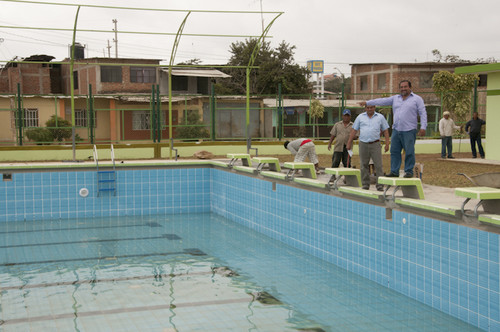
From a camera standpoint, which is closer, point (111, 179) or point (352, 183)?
point (352, 183)

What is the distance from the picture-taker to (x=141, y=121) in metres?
Answer: 31.3

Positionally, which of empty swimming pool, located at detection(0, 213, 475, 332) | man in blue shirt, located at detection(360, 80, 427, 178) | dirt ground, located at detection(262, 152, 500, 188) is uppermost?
man in blue shirt, located at detection(360, 80, 427, 178)

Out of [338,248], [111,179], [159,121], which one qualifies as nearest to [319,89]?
[159,121]

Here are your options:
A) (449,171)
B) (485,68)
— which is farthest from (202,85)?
(449,171)

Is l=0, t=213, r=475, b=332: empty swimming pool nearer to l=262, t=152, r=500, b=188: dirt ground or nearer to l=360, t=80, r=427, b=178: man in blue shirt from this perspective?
l=360, t=80, r=427, b=178: man in blue shirt

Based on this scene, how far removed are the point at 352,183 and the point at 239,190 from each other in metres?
3.57

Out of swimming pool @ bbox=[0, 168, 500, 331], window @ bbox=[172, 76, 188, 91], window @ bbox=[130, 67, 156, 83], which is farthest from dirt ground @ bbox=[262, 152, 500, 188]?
window @ bbox=[130, 67, 156, 83]

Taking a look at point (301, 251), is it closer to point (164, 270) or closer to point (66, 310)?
point (164, 270)

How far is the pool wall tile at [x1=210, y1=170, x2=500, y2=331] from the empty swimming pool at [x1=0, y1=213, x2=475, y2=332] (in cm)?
14

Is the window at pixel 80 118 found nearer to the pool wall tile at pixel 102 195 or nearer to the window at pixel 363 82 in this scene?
the pool wall tile at pixel 102 195

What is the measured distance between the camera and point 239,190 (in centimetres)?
1112

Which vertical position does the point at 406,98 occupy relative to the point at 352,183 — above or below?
above

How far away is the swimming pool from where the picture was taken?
205 inches

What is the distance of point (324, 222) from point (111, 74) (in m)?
31.8
